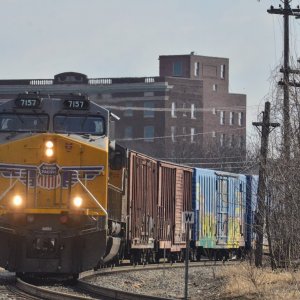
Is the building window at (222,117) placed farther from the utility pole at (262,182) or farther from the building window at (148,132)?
the utility pole at (262,182)

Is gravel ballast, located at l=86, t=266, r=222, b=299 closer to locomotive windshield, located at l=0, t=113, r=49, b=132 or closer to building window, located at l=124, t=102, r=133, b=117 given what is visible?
locomotive windshield, located at l=0, t=113, r=49, b=132

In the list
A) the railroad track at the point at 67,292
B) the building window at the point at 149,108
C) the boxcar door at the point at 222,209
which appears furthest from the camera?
the building window at the point at 149,108

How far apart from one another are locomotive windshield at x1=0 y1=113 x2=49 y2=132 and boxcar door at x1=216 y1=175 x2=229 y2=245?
633 inches

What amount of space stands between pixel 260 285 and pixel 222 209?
15910 millimetres

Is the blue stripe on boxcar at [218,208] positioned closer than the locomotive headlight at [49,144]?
No

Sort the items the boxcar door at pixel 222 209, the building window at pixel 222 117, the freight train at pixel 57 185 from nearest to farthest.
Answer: the freight train at pixel 57 185
the boxcar door at pixel 222 209
the building window at pixel 222 117

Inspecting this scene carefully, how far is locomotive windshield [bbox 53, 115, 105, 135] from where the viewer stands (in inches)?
731

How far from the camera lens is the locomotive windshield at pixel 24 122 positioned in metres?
18.5

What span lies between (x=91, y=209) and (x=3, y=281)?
139 inches

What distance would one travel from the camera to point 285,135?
19328 millimetres

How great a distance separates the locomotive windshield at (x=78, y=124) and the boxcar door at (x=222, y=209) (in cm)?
1559

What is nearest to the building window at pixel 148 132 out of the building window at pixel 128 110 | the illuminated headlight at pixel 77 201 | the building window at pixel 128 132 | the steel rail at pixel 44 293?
the building window at pixel 128 132

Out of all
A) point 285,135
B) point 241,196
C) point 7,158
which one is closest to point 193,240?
point 241,196

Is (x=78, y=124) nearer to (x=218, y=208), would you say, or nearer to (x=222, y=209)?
(x=218, y=208)
